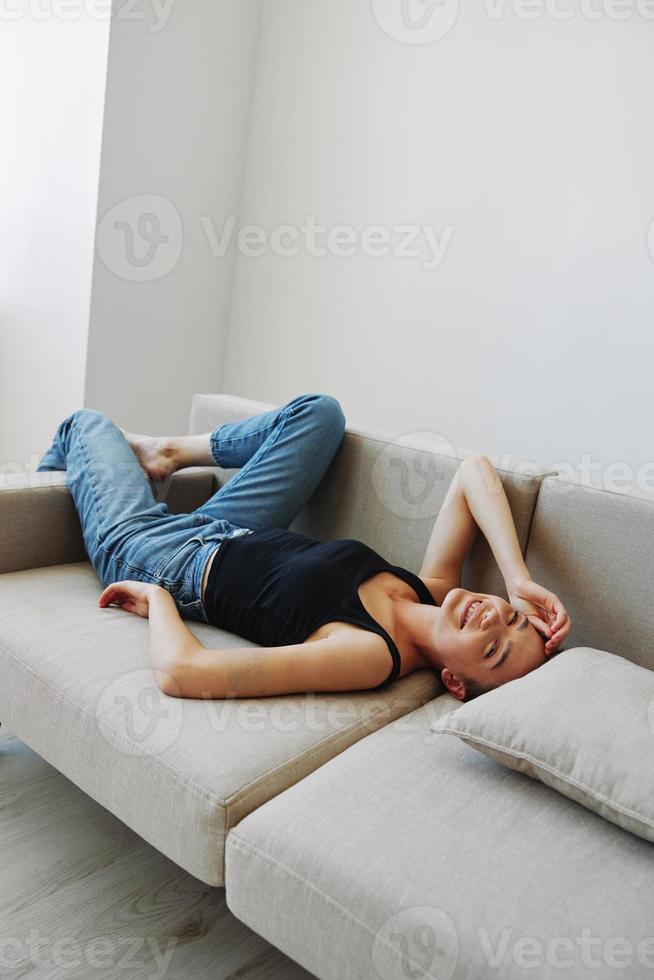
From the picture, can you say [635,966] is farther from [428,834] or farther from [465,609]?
[465,609]

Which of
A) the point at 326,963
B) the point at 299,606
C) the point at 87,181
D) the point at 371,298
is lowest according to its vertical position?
the point at 326,963

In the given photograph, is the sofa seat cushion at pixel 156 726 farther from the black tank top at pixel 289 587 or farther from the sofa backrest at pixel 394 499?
the sofa backrest at pixel 394 499

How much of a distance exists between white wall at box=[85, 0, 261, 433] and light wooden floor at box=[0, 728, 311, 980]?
184 centimetres

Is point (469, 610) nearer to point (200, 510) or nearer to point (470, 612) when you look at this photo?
point (470, 612)

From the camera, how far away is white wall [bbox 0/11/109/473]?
9.74ft

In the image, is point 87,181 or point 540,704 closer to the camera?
point 540,704

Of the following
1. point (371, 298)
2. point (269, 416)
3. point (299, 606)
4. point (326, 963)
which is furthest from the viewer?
point (371, 298)

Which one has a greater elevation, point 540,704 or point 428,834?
point 540,704

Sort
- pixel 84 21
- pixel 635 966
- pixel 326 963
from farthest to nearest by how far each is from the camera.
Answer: pixel 84 21 < pixel 326 963 < pixel 635 966

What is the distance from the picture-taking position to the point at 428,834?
111 cm

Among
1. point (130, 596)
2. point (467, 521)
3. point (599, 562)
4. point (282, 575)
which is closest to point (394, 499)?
point (467, 521)

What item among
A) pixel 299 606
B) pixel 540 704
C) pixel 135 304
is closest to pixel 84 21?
pixel 135 304

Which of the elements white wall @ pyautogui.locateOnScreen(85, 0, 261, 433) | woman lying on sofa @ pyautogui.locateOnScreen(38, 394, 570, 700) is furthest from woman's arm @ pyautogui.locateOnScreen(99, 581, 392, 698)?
white wall @ pyautogui.locateOnScreen(85, 0, 261, 433)

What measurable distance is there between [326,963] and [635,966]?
0.36 metres
